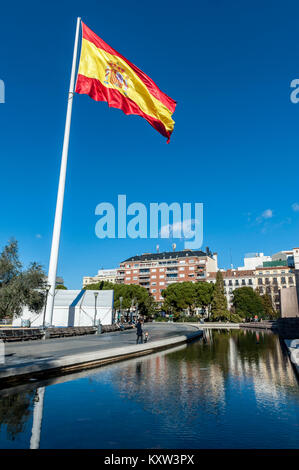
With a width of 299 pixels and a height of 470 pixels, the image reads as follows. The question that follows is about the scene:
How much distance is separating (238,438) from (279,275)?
9398 cm

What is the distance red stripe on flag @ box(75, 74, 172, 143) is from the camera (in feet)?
54.4

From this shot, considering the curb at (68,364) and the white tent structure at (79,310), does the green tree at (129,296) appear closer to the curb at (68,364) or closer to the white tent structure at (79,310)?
the white tent structure at (79,310)

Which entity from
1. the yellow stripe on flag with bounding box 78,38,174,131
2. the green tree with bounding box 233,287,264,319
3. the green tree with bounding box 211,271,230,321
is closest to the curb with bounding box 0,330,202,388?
the yellow stripe on flag with bounding box 78,38,174,131

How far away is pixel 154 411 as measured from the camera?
20.5 ft

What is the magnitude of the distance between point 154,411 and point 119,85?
16.2 metres

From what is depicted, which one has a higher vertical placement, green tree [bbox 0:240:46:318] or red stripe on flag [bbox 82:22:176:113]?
red stripe on flag [bbox 82:22:176:113]

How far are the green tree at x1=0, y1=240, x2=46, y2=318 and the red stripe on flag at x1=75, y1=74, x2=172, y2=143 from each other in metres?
15.0

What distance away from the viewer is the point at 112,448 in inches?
179

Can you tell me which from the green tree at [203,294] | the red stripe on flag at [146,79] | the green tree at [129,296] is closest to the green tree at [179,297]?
the green tree at [203,294]

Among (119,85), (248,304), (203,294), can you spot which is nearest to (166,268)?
(203,294)

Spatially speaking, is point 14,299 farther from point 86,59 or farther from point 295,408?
point 295,408

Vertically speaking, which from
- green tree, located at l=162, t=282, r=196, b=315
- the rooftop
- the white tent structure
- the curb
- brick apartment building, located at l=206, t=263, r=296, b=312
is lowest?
the curb

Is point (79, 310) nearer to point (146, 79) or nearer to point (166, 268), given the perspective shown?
point (146, 79)

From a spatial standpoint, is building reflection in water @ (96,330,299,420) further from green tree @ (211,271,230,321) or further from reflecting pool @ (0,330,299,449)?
green tree @ (211,271,230,321)
